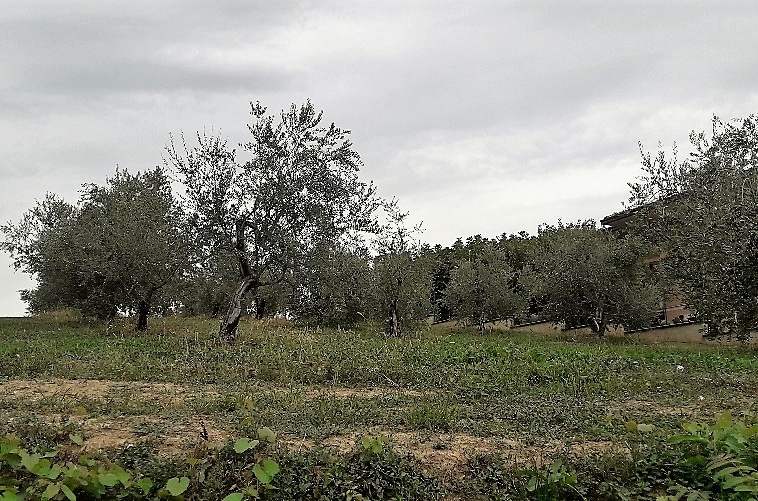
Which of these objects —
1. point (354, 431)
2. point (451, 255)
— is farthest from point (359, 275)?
point (451, 255)

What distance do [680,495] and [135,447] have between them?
4.35 meters

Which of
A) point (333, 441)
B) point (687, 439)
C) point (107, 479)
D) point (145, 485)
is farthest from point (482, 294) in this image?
point (107, 479)

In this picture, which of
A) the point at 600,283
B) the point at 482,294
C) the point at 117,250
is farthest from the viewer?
the point at 482,294

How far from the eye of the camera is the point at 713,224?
1304 centimetres

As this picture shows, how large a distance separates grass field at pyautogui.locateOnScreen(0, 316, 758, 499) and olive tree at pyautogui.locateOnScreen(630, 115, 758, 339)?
149cm

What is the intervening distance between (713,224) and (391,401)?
946cm

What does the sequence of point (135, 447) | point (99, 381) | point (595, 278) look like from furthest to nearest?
1. point (595, 278)
2. point (99, 381)
3. point (135, 447)

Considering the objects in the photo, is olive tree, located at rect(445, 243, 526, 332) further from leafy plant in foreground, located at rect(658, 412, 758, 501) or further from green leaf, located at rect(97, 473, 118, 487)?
green leaf, located at rect(97, 473, 118, 487)

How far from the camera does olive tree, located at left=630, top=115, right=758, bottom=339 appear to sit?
11.4 meters

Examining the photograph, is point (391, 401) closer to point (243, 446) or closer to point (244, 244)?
point (243, 446)

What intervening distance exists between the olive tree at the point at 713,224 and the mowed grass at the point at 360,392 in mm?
1485

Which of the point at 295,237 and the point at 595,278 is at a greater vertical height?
the point at 295,237

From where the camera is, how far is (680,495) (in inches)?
167

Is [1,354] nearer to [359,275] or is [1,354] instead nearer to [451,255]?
[359,275]
